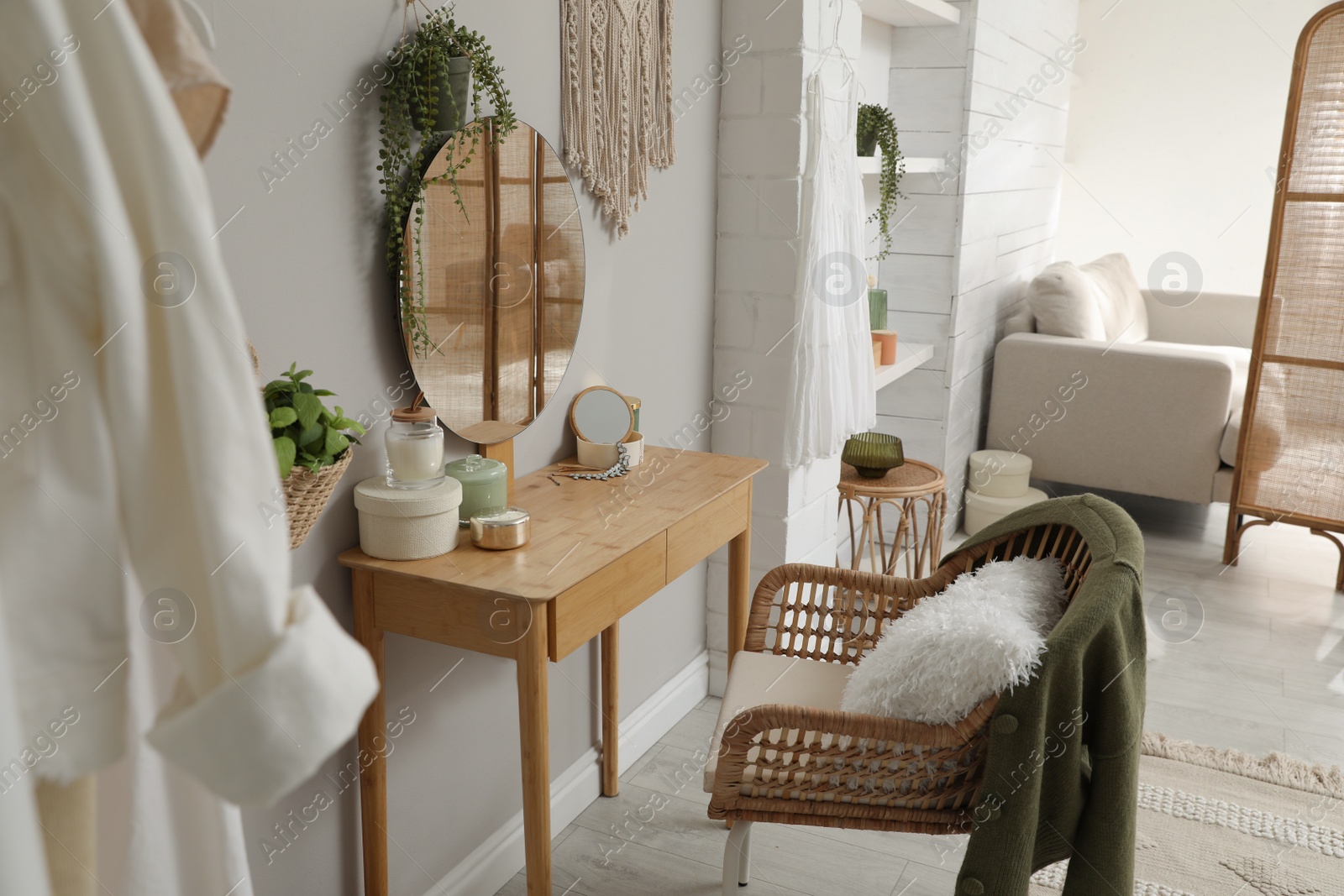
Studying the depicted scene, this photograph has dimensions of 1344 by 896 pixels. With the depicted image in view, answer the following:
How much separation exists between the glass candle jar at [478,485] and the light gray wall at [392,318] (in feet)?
0.37

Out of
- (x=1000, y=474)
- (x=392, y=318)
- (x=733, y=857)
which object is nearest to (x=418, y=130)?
(x=392, y=318)

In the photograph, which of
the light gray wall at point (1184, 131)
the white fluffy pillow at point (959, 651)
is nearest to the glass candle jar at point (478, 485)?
the white fluffy pillow at point (959, 651)

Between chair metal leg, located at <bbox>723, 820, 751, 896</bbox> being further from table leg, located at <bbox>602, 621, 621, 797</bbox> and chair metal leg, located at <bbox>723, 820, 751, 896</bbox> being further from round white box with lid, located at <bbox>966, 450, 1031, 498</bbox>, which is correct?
round white box with lid, located at <bbox>966, 450, 1031, 498</bbox>

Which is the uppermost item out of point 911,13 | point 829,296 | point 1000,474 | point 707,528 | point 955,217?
point 911,13

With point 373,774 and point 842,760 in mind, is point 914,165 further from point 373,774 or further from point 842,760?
point 373,774

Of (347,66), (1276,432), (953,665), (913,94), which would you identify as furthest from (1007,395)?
(347,66)

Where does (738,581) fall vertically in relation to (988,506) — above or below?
above

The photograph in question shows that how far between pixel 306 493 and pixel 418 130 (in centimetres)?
59

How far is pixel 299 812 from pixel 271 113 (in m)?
0.98

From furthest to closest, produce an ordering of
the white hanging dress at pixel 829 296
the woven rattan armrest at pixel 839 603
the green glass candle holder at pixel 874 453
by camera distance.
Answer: the green glass candle holder at pixel 874 453 < the white hanging dress at pixel 829 296 < the woven rattan armrest at pixel 839 603

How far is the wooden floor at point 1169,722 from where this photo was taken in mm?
2025

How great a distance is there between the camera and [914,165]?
11.1 feet

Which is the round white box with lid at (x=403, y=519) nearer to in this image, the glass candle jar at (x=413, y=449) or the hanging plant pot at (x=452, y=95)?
the glass candle jar at (x=413, y=449)

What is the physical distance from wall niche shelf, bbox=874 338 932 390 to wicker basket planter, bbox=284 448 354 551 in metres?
1.96
